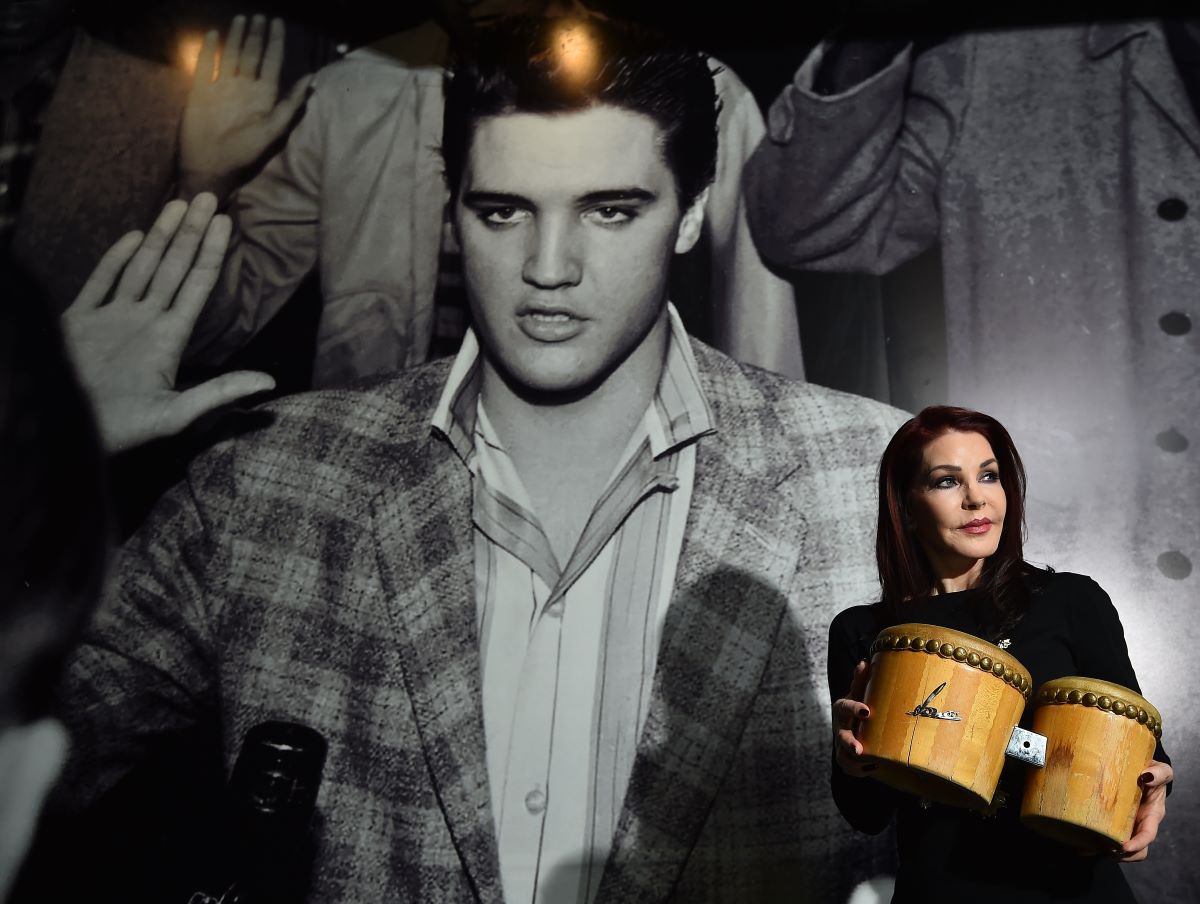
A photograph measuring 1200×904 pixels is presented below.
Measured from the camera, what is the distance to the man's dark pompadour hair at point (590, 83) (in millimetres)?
2805

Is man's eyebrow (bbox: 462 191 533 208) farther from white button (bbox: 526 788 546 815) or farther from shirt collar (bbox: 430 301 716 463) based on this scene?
white button (bbox: 526 788 546 815)

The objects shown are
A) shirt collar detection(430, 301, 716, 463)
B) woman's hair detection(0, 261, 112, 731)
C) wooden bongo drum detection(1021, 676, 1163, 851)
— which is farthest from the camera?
shirt collar detection(430, 301, 716, 463)

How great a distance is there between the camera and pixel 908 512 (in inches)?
71.3

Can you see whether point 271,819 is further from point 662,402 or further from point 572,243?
point 572,243

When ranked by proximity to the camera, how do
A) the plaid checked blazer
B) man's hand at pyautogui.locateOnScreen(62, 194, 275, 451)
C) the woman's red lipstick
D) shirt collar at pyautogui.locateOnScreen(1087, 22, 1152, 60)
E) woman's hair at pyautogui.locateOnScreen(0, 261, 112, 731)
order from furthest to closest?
shirt collar at pyautogui.locateOnScreen(1087, 22, 1152, 60), man's hand at pyautogui.locateOnScreen(62, 194, 275, 451), woman's hair at pyautogui.locateOnScreen(0, 261, 112, 731), the plaid checked blazer, the woman's red lipstick

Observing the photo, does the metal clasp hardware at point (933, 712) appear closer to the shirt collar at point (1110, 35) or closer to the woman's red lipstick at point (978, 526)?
the woman's red lipstick at point (978, 526)

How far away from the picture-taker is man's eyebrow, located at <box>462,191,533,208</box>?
9.06 ft

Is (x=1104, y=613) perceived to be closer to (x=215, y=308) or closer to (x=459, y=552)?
(x=459, y=552)

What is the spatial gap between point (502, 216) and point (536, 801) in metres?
1.49

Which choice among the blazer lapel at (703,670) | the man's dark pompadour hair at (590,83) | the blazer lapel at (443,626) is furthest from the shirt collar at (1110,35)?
the blazer lapel at (443,626)

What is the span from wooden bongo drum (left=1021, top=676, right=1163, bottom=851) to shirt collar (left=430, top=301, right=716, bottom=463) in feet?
4.37

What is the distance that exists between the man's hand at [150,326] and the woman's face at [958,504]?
1768mm

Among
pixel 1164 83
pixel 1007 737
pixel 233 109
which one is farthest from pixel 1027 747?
pixel 233 109

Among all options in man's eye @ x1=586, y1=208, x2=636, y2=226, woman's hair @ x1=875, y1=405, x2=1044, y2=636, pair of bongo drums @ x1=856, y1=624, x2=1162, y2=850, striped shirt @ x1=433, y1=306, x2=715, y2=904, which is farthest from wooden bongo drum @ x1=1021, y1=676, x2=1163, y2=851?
man's eye @ x1=586, y1=208, x2=636, y2=226
